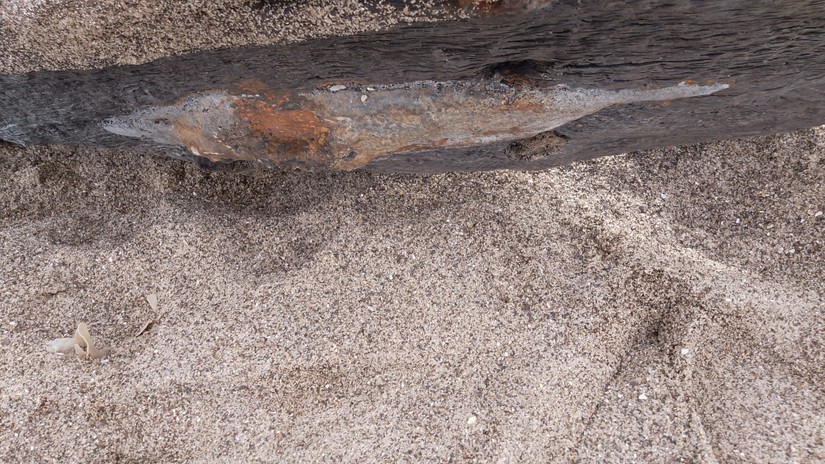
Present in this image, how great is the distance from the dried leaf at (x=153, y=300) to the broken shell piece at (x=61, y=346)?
201 millimetres

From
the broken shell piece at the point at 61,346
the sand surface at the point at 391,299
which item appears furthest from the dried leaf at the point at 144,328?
the broken shell piece at the point at 61,346

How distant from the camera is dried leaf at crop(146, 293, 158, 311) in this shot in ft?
5.15

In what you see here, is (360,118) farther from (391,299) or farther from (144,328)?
(144,328)

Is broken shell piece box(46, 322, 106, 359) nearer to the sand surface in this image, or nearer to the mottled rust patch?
the sand surface

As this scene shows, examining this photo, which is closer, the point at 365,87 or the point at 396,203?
the point at 365,87

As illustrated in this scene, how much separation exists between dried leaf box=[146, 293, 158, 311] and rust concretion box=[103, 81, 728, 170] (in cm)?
40

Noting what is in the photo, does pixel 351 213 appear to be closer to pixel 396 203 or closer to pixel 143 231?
pixel 396 203

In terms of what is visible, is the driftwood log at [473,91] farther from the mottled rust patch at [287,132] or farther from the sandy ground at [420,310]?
the sandy ground at [420,310]

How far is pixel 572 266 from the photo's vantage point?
5.11 feet

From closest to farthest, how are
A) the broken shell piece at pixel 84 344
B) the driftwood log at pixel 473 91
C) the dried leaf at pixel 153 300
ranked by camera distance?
the driftwood log at pixel 473 91, the broken shell piece at pixel 84 344, the dried leaf at pixel 153 300

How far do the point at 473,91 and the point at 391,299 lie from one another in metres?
0.57

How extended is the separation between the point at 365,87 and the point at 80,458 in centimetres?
106

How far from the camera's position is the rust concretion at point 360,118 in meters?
1.30

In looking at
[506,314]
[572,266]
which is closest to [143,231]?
[506,314]
